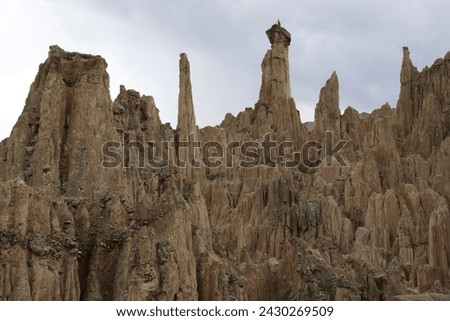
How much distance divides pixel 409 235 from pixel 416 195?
6306 mm

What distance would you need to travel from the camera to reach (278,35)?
95562 millimetres

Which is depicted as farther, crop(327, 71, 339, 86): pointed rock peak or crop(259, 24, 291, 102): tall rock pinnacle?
crop(327, 71, 339, 86): pointed rock peak

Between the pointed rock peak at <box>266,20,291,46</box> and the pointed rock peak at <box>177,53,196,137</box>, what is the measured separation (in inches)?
911

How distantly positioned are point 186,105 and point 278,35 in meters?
24.6

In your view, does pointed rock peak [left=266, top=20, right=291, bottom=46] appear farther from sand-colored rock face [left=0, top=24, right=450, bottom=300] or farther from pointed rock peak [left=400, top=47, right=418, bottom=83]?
sand-colored rock face [left=0, top=24, right=450, bottom=300]

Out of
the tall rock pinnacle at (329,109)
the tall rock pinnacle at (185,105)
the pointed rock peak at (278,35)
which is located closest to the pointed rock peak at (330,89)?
the tall rock pinnacle at (329,109)

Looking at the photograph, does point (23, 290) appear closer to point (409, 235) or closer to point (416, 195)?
point (409, 235)

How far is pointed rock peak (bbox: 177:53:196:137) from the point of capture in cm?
7362

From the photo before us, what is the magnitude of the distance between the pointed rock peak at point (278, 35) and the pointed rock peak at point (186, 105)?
2314 cm

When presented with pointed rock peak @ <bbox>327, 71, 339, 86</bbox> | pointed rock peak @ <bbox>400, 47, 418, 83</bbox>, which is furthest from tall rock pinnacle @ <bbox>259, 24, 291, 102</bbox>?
pointed rock peak @ <bbox>400, 47, 418, 83</bbox>

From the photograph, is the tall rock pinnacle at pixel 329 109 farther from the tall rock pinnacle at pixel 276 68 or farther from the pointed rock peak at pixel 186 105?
the pointed rock peak at pixel 186 105

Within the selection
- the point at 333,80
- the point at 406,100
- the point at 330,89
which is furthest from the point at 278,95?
the point at 406,100

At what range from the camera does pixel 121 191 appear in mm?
27781

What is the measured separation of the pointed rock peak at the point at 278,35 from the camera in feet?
312
